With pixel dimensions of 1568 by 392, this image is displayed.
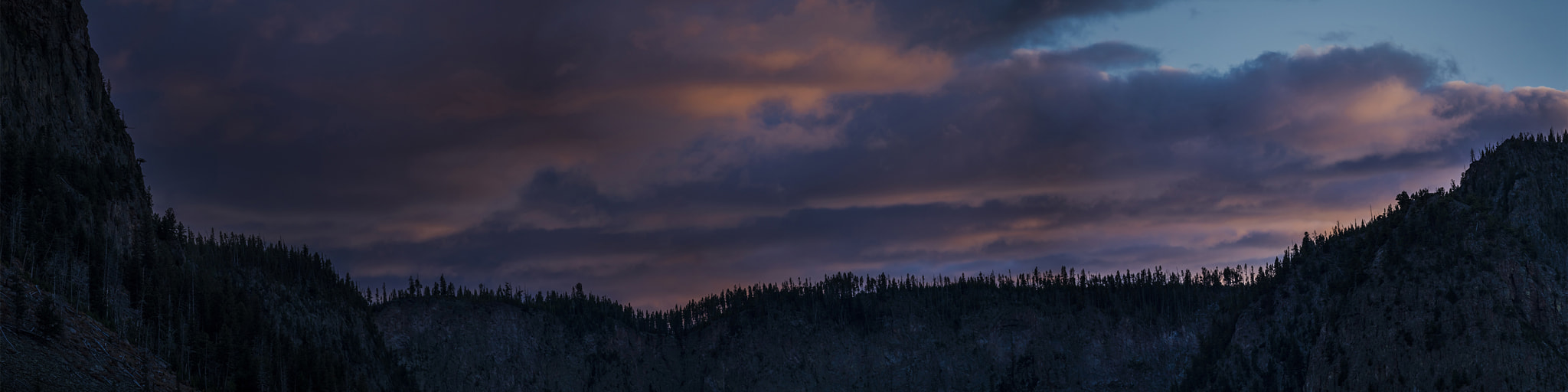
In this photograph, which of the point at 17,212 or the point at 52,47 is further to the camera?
the point at 52,47

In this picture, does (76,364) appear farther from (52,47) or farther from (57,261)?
(52,47)

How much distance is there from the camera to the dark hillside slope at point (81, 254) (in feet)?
294

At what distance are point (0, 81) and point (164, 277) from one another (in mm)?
28756

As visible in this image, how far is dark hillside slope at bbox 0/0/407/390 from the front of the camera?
8969cm

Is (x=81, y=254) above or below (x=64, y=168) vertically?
below

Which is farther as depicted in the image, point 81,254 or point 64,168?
point 64,168

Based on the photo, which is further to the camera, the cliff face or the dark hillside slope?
the cliff face

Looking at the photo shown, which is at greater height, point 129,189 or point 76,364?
point 129,189

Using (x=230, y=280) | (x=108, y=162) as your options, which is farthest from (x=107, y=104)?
(x=230, y=280)

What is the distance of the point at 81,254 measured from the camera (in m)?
115

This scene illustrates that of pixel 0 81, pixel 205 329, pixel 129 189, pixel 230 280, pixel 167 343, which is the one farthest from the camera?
pixel 230 280

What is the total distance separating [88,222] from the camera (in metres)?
121

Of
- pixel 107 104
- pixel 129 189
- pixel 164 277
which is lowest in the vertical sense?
pixel 164 277

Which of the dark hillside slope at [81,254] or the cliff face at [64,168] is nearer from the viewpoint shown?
the dark hillside slope at [81,254]
